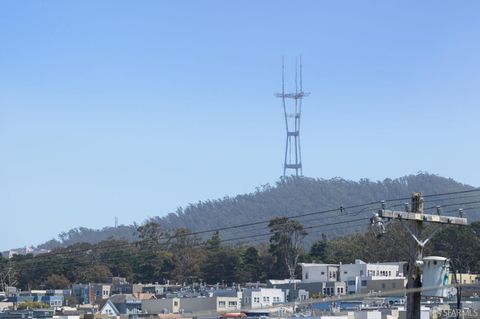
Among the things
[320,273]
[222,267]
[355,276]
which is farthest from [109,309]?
[222,267]

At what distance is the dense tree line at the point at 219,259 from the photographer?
123188 millimetres

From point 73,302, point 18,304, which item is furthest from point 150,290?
point 18,304

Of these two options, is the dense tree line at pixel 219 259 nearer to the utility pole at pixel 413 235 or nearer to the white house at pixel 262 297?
the white house at pixel 262 297

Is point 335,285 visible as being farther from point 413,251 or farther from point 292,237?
point 413,251

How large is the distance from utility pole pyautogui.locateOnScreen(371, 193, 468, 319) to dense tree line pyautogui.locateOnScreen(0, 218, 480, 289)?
92829mm

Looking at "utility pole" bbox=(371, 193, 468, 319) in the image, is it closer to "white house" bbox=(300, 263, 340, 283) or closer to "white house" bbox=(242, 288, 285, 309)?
"white house" bbox=(242, 288, 285, 309)

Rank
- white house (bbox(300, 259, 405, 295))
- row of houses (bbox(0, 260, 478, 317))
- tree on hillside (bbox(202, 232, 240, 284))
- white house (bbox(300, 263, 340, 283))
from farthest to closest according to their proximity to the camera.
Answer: tree on hillside (bbox(202, 232, 240, 284)) → white house (bbox(300, 263, 340, 283)) → white house (bbox(300, 259, 405, 295)) → row of houses (bbox(0, 260, 478, 317))

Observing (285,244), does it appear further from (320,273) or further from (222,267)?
(320,273)

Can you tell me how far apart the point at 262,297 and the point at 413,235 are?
7148cm

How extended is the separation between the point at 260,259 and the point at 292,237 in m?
7.07

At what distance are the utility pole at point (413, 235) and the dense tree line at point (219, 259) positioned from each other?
92829 mm

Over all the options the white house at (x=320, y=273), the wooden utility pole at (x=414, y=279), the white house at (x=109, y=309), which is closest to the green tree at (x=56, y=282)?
the white house at (x=320, y=273)

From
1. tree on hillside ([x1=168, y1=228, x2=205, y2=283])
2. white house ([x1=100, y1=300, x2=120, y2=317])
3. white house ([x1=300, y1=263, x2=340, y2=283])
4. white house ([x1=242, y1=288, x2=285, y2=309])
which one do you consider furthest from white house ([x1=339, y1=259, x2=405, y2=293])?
tree on hillside ([x1=168, y1=228, x2=205, y2=283])

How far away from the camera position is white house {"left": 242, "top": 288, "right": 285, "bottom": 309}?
308 ft
